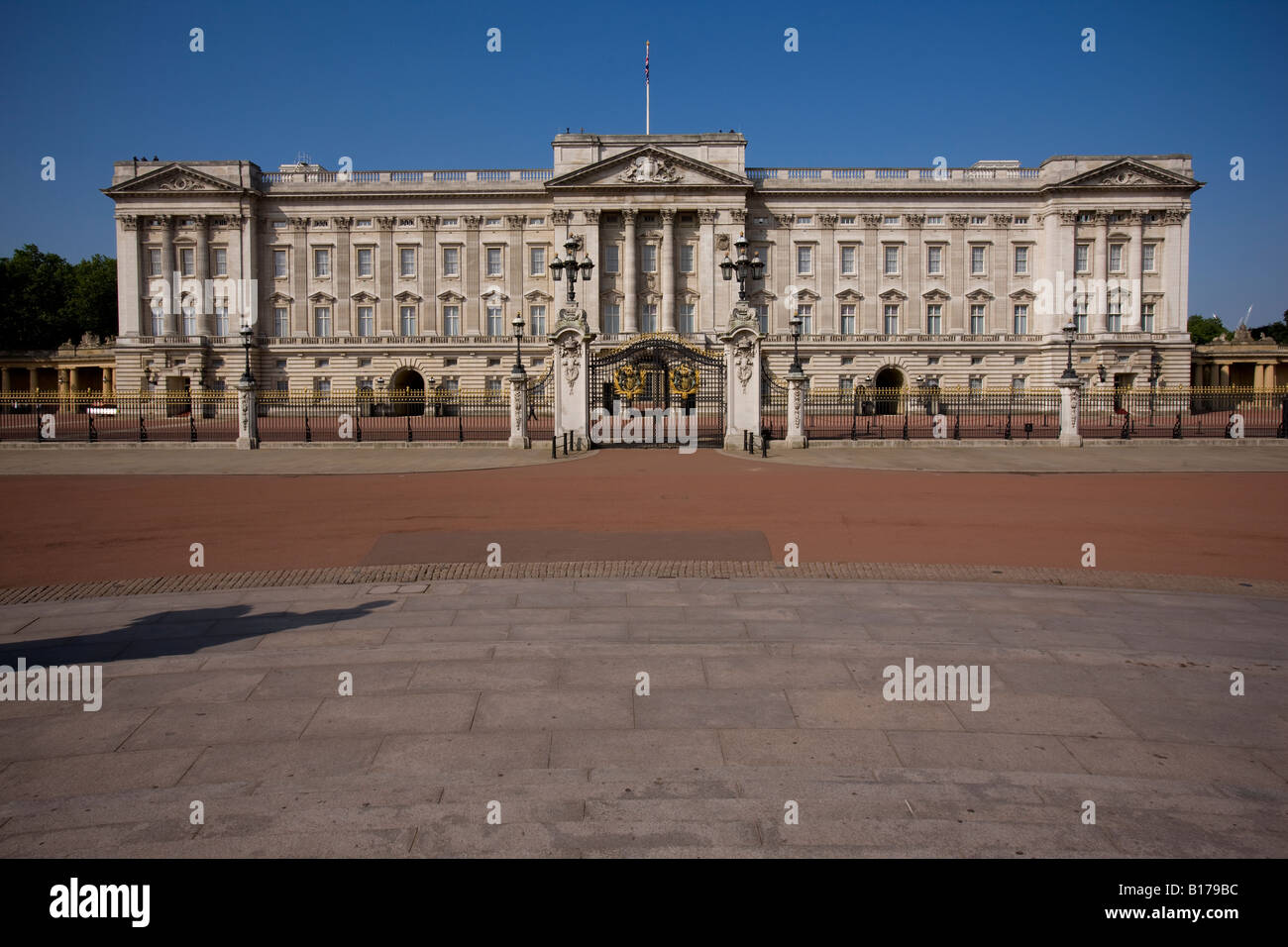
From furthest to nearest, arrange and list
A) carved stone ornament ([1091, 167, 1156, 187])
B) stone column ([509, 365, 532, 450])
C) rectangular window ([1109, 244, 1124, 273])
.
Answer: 1. rectangular window ([1109, 244, 1124, 273])
2. carved stone ornament ([1091, 167, 1156, 187])
3. stone column ([509, 365, 532, 450])

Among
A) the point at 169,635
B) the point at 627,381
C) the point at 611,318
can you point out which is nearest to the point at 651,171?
the point at 611,318

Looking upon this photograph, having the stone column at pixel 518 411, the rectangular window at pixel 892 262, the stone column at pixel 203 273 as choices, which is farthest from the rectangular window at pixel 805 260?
the stone column at pixel 203 273

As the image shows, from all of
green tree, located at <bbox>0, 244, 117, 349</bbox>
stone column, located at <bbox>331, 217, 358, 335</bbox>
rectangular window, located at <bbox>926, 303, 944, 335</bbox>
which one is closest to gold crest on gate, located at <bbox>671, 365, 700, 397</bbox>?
rectangular window, located at <bbox>926, 303, 944, 335</bbox>

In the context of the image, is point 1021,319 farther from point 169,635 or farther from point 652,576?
point 169,635

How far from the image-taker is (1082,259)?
212 ft

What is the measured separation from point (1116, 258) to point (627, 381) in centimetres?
5069

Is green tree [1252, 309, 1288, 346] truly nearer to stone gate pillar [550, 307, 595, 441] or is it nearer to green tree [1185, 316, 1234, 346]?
green tree [1185, 316, 1234, 346]

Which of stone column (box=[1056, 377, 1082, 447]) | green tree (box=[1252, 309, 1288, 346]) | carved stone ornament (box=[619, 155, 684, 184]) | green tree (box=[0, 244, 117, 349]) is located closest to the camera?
stone column (box=[1056, 377, 1082, 447])

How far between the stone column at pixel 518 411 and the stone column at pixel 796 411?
30.4 feet

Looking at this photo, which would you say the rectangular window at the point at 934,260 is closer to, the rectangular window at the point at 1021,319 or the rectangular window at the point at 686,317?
the rectangular window at the point at 1021,319

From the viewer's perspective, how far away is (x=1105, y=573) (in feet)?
37.2

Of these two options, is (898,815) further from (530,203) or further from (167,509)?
(530,203)

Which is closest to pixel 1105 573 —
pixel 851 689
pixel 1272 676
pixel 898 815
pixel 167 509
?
pixel 1272 676

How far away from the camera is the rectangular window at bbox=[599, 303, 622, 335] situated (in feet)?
214
